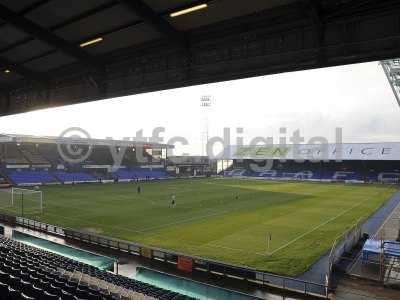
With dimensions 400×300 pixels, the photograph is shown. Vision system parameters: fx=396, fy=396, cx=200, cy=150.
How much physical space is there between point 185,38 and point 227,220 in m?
25.1

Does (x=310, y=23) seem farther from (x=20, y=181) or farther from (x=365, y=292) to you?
(x=20, y=181)

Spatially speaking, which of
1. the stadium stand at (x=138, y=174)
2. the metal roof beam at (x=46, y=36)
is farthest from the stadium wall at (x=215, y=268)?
the stadium stand at (x=138, y=174)

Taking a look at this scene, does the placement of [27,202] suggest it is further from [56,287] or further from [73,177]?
[56,287]

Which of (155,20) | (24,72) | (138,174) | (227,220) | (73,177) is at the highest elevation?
(155,20)

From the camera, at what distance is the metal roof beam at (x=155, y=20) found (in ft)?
34.3

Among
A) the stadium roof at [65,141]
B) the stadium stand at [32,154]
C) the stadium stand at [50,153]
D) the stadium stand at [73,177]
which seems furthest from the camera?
the stadium stand at [50,153]

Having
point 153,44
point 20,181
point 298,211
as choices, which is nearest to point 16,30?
point 153,44

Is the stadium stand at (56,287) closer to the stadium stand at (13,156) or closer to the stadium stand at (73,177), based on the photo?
the stadium stand at (73,177)

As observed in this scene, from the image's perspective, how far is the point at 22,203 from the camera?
131 ft

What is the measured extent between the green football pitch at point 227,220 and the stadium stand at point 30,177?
61.8ft

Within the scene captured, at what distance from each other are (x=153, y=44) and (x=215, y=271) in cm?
1191

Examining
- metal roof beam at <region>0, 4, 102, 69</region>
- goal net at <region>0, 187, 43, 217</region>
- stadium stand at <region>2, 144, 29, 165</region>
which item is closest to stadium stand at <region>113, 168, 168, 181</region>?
stadium stand at <region>2, 144, 29, 165</region>

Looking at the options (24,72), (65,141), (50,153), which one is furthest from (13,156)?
(24,72)

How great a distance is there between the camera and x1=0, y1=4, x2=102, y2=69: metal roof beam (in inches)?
456
